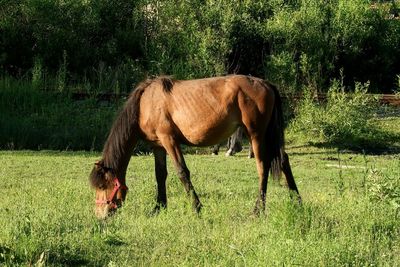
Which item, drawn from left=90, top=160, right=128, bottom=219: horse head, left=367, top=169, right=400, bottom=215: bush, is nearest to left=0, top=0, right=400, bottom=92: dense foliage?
left=90, top=160, right=128, bottom=219: horse head

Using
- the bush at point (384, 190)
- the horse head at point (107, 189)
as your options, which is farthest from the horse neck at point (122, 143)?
the bush at point (384, 190)

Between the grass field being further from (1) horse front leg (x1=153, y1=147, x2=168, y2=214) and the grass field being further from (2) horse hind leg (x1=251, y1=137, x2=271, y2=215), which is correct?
(2) horse hind leg (x1=251, y1=137, x2=271, y2=215)

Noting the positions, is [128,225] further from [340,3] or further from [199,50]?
[340,3]

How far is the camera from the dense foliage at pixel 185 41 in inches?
835

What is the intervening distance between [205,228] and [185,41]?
15.0 m

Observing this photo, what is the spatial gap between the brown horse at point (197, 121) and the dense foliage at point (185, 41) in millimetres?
11567

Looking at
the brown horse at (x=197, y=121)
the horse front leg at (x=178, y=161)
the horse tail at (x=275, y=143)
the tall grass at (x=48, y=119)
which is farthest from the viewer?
the tall grass at (x=48, y=119)

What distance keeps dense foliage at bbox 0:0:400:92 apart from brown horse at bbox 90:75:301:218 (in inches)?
455

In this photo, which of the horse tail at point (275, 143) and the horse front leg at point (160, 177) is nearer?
the horse front leg at point (160, 177)

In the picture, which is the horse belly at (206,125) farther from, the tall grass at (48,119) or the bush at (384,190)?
the tall grass at (48,119)

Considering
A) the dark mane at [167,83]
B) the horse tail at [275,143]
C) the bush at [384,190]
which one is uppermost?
the dark mane at [167,83]

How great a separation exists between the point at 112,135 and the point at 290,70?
1303 cm

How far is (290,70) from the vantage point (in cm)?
2122

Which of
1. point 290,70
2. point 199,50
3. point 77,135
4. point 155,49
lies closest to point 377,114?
point 290,70
